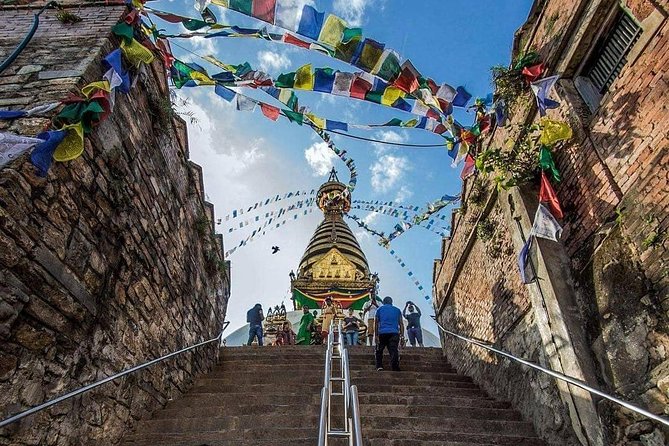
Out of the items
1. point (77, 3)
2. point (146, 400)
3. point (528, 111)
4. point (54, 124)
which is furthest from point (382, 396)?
point (77, 3)

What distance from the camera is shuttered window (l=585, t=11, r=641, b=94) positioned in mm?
4535

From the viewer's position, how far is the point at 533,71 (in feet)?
18.9

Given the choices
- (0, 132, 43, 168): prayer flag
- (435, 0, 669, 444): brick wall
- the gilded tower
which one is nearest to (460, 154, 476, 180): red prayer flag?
(435, 0, 669, 444): brick wall

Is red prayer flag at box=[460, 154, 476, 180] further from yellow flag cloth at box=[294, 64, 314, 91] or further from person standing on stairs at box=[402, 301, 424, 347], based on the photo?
person standing on stairs at box=[402, 301, 424, 347]

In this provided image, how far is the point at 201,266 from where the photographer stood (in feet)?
24.8

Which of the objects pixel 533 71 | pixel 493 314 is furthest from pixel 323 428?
pixel 533 71

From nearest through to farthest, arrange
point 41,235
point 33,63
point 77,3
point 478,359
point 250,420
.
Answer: point 41,235 → point 33,63 → point 250,420 → point 77,3 → point 478,359

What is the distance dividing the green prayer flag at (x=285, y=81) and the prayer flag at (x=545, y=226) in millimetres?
4247

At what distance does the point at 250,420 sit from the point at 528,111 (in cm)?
530

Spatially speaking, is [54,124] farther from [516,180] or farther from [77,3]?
[516,180]

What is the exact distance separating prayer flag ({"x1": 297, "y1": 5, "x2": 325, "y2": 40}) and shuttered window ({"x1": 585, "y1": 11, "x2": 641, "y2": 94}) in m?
3.72

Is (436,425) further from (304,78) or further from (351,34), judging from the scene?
(351,34)

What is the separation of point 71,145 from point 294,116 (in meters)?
4.50

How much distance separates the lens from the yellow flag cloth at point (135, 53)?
Result: 191 inches
